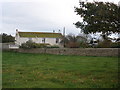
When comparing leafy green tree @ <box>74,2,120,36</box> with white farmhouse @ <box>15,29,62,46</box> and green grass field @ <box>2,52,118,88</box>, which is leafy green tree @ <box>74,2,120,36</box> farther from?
white farmhouse @ <box>15,29,62,46</box>

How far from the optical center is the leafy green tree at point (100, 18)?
34.2ft

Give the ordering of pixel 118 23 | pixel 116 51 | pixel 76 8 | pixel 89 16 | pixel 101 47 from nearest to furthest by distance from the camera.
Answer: pixel 118 23 → pixel 89 16 → pixel 76 8 → pixel 116 51 → pixel 101 47

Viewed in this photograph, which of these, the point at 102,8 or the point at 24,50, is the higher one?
the point at 102,8

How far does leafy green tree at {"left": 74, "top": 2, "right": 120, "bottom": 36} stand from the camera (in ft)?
34.2

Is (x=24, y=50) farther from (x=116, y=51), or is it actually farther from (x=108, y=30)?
(x=108, y=30)

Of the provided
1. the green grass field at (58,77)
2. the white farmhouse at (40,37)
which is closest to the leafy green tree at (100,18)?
the green grass field at (58,77)

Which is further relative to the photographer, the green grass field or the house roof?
the house roof

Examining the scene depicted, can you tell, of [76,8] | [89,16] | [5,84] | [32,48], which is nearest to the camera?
[5,84]

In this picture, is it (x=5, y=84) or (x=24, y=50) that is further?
(x=24, y=50)

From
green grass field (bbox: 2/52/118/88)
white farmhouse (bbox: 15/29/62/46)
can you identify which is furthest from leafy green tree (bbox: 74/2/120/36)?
white farmhouse (bbox: 15/29/62/46)

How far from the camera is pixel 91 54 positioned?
34.0 metres

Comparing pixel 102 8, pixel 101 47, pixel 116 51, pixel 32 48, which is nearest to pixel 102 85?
pixel 102 8

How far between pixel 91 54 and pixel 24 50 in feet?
40.7

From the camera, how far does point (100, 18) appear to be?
1071 centimetres
